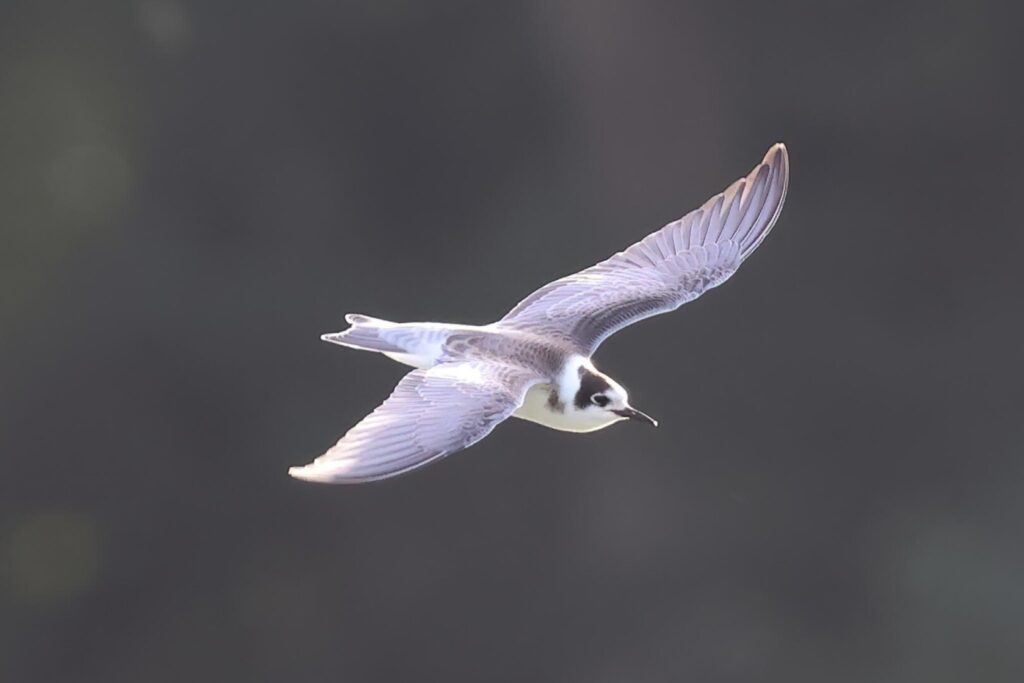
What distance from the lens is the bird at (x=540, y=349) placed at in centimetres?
162

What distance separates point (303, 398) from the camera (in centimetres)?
389

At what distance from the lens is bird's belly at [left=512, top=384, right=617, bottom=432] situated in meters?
1.95

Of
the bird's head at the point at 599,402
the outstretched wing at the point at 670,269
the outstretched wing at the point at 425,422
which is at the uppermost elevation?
the outstretched wing at the point at 670,269

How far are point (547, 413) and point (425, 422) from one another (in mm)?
327

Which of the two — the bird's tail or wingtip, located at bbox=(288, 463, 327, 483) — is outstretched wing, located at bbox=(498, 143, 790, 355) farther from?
wingtip, located at bbox=(288, 463, 327, 483)

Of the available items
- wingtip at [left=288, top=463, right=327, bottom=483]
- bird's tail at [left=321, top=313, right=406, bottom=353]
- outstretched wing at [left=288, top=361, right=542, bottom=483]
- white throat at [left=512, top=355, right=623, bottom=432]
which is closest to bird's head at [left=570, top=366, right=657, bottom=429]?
white throat at [left=512, top=355, right=623, bottom=432]

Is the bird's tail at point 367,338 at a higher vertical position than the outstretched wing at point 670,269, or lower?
lower

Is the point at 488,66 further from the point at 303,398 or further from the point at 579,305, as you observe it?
the point at 579,305

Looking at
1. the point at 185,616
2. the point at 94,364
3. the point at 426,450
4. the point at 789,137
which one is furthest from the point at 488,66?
the point at 426,450

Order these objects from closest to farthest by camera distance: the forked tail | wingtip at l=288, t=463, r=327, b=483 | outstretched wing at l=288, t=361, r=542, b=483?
wingtip at l=288, t=463, r=327, b=483
outstretched wing at l=288, t=361, r=542, b=483
the forked tail

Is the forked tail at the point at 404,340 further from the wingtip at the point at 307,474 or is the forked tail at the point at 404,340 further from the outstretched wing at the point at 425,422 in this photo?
the wingtip at the point at 307,474

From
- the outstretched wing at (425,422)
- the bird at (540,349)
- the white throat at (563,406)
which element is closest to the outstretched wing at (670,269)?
the bird at (540,349)

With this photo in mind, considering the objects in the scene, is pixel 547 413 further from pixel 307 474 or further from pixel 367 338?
pixel 307 474

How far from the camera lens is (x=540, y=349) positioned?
6.53ft
